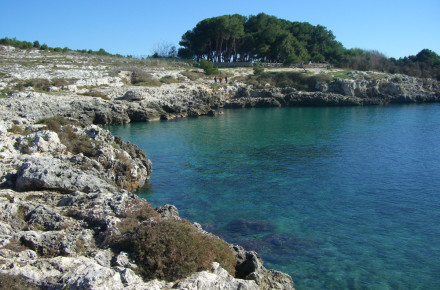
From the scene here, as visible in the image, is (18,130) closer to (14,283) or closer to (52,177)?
(52,177)

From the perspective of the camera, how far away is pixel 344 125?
50094 mm

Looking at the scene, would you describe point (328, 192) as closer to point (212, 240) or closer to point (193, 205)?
point (193, 205)

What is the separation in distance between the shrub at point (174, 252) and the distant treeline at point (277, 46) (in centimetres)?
9406

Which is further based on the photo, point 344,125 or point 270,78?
point 270,78

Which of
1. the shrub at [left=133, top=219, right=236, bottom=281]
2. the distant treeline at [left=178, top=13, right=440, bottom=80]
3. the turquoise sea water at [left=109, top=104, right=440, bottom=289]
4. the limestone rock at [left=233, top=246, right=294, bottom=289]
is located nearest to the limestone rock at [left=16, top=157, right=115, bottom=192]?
the turquoise sea water at [left=109, top=104, right=440, bottom=289]

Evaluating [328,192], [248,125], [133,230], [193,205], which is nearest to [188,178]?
[193,205]

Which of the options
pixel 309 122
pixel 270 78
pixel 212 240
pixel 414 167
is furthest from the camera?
pixel 270 78

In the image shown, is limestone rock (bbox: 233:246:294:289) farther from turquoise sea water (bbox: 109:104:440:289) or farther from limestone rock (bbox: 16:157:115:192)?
limestone rock (bbox: 16:157:115:192)

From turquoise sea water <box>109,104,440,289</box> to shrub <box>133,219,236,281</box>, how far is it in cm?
415

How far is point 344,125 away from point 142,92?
3314 cm

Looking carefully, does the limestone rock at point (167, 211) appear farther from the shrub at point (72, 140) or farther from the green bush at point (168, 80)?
the green bush at point (168, 80)

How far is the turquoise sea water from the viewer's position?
14.1 meters

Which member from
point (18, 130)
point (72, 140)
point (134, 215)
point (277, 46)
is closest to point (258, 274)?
point (134, 215)

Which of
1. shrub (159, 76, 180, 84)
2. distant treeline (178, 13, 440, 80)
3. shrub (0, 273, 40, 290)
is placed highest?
distant treeline (178, 13, 440, 80)
